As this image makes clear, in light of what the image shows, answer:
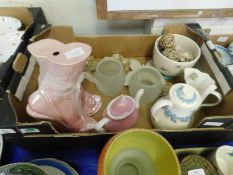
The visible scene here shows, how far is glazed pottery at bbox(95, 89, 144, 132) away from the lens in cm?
43

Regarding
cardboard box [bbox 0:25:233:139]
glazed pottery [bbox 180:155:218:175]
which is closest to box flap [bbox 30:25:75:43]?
cardboard box [bbox 0:25:233:139]

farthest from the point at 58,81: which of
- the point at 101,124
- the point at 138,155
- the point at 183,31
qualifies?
the point at 183,31

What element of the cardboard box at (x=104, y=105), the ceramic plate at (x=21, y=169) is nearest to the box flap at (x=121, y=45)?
the cardboard box at (x=104, y=105)

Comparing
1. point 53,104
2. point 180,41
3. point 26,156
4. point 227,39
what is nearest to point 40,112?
point 53,104

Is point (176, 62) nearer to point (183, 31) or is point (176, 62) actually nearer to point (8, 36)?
point (183, 31)

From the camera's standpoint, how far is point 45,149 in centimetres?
47

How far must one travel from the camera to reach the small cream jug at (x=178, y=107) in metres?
0.42

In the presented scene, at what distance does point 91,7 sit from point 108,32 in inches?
4.0

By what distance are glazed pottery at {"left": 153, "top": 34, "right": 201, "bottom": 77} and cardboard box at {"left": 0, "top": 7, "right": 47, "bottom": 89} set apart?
287 mm

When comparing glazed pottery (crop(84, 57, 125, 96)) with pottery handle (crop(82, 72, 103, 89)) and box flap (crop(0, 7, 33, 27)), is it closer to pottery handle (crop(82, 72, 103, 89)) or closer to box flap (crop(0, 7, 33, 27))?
pottery handle (crop(82, 72, 103, 89))

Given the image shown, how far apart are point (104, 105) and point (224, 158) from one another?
286mm

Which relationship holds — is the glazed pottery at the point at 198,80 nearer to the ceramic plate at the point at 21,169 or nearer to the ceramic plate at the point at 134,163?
the ceramic plate at the point at 134,163

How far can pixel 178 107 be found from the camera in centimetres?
42

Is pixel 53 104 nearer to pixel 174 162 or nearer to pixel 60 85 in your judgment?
pixel 60 85
